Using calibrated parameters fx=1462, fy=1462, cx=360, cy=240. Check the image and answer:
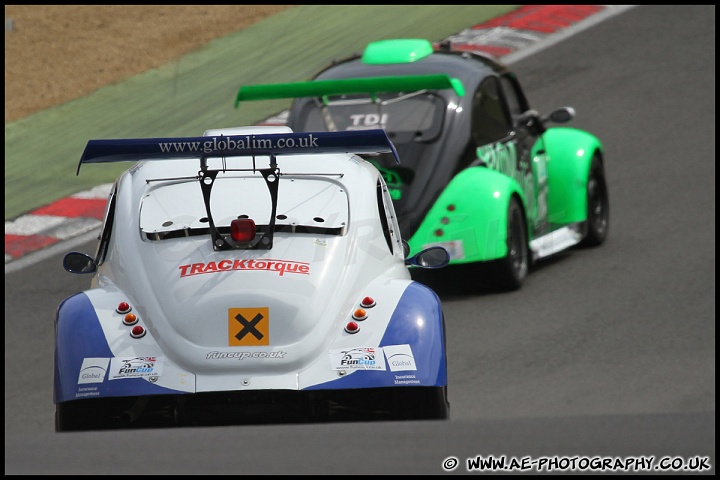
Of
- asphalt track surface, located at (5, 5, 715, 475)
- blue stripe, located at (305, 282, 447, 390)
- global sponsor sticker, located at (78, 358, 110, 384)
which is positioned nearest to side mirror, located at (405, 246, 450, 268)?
blue stripe, located at (305, 282, 447, 390)

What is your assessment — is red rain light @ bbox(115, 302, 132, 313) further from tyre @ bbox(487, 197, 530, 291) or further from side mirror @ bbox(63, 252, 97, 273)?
tyre @ bbox(487, 197, 530, 291)

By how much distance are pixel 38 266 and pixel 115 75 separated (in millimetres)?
6471

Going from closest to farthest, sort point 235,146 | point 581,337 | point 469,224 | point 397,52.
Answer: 1. point 235,146
2. point 581,337
3. point 469,224
4. point 397,52

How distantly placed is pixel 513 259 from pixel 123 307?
4.90 m

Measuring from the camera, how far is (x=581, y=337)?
10.1 meters

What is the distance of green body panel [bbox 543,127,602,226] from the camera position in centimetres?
1226

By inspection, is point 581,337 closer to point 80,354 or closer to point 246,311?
point 246,311

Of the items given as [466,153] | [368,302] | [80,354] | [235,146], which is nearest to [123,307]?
[80,354]

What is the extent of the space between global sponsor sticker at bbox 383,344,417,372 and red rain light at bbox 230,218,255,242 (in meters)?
0.84

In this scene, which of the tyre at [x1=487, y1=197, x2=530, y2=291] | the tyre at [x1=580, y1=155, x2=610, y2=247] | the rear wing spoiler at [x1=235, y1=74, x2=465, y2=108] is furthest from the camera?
the tyre at [x1=580, y1=155, x2=610, y2=247]

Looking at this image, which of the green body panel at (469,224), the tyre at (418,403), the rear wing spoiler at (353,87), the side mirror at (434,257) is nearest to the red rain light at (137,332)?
the tyre at (418,403)

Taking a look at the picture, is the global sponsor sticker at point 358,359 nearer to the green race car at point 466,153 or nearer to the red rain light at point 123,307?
the red rain light at point 123,307

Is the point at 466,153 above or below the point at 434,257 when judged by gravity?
below

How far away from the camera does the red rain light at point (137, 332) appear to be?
21.7 feet
